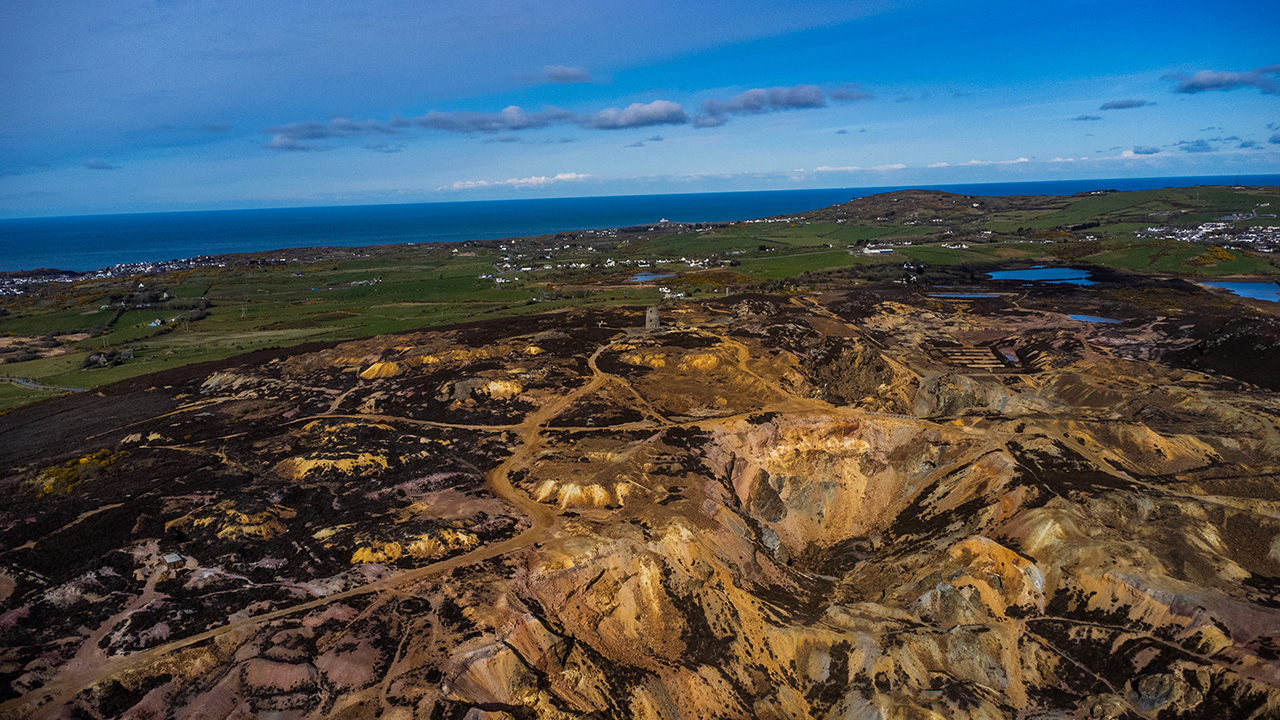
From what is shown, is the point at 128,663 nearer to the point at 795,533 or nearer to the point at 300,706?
the point at 300,706

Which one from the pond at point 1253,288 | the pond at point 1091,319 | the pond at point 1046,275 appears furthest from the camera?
the pond at point 1046,275

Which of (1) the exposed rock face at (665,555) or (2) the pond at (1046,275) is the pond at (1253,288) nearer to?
(2) the pond at (1046,275)

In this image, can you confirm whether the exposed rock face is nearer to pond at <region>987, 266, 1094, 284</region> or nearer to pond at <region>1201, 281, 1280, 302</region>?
pond at <region>1201, 281, 1280, 302</region>

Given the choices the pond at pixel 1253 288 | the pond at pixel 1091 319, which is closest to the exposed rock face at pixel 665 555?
the pond at pixel 1091 319

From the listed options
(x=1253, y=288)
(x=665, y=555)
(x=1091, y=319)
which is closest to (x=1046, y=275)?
(x=1253, y=288)

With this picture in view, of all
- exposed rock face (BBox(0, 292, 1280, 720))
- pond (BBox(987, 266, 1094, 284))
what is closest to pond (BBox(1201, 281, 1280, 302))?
pond (BBox(987, 266, 1094, 284))
